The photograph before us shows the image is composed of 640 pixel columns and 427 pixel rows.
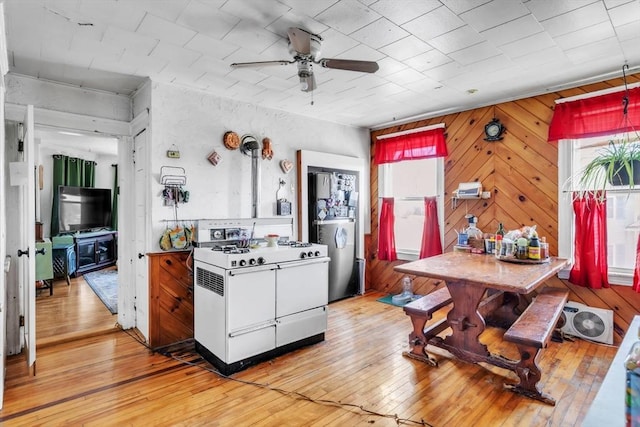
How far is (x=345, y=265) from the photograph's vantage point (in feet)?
15.2

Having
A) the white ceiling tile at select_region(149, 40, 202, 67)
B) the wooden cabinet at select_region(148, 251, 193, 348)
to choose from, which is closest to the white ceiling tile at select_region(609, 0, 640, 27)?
the white ceiling tile at select_region(149, 40, 202, 67)

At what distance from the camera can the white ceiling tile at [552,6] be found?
6.38ft

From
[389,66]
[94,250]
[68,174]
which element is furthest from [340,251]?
[68,174]

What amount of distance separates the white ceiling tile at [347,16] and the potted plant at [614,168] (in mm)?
2342

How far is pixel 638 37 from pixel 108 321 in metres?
5.40

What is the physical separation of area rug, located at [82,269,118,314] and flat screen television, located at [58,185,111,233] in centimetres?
94

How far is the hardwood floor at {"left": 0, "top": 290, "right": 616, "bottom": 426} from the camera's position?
209 centimetres

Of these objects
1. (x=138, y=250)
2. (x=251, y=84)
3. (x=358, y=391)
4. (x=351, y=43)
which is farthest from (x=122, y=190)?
(x=358, y=391)

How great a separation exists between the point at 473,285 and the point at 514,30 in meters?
1.73

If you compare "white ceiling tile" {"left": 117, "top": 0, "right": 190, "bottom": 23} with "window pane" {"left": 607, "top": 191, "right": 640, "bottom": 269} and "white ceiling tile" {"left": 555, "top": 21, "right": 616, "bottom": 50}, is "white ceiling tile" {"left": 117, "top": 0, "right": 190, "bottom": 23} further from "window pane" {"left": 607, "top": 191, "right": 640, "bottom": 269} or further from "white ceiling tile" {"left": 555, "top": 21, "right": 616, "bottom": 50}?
"window pane" {"left": 607, "top": 191, "right": 640, "bottom": 269}

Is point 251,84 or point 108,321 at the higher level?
point 251,84

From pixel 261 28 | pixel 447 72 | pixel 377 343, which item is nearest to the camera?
pixel 261 28

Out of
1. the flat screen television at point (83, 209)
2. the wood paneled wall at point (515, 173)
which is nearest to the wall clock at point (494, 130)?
the wood paneled wall at point (515, 173)

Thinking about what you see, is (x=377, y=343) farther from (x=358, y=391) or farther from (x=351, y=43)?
(x=351, y=43)
